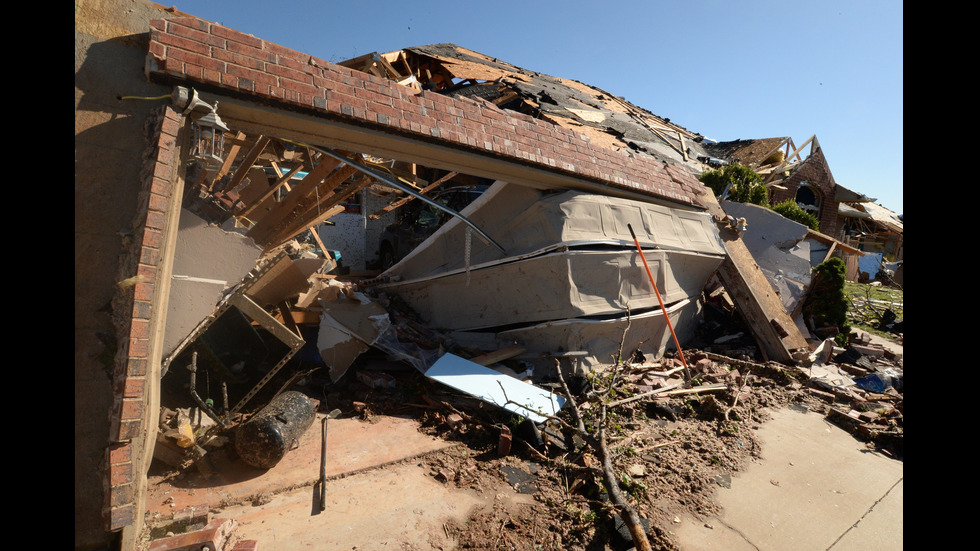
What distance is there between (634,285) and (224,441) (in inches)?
220

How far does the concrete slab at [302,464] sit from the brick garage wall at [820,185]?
64.0 feet

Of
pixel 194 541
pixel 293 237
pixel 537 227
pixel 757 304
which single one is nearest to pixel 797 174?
pixel 757 304

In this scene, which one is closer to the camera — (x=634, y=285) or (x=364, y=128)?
(x=364, y=128)

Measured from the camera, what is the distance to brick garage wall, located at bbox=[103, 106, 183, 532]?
2.73 metres

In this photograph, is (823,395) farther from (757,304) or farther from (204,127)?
(204,127)

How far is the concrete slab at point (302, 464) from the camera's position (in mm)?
3635

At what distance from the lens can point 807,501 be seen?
4242 mm

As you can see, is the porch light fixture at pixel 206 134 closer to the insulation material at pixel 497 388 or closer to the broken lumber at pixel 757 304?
the insulation material at pixel 497 388

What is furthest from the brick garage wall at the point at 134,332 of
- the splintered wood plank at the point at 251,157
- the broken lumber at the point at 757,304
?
the broken lumber at the point at 757,304

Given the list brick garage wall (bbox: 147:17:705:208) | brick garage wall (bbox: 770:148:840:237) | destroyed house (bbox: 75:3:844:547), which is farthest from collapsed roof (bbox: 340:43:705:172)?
brick garage wall (bbox: 147:17:705:208)

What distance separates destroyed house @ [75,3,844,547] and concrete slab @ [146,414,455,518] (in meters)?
0.45

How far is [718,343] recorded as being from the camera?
8.31 meters
